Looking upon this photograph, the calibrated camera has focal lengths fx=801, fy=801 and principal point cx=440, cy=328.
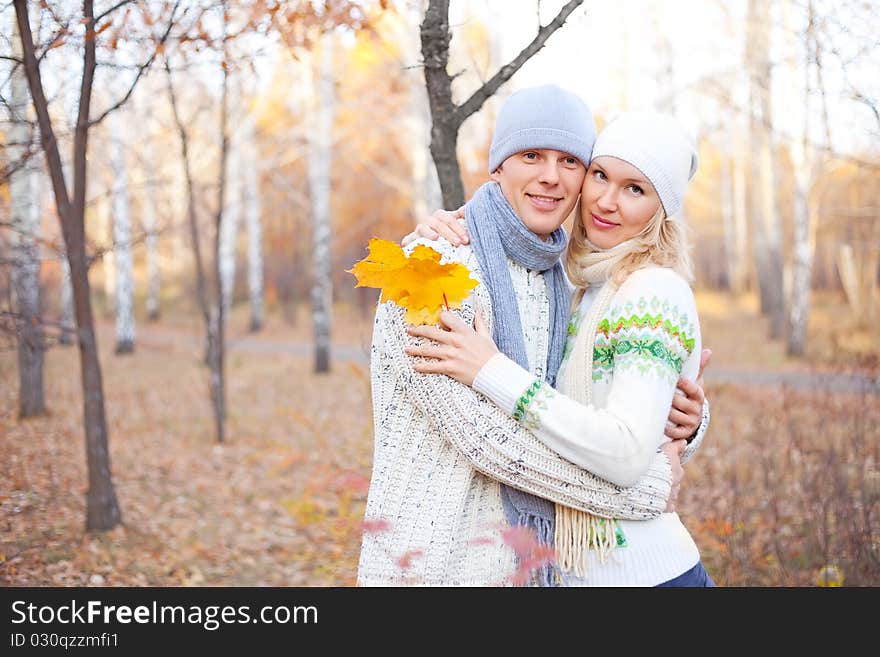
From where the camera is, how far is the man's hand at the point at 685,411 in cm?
220

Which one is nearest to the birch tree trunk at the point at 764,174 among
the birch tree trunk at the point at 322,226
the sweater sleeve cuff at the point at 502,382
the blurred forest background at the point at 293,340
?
the blurred forest background at the point at 293,340

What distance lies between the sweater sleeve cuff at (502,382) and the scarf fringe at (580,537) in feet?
1.16

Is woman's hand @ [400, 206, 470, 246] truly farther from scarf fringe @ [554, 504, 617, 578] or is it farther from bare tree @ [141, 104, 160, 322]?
bare tree @ [141, 104, 160, 322]

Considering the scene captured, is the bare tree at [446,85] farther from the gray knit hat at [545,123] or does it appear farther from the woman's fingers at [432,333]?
the woman's fingers at [432,333]

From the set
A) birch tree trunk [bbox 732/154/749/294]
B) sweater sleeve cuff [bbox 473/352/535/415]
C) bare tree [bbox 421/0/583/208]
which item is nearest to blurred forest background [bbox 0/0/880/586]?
bare tree [bbox 421/0/583/208]

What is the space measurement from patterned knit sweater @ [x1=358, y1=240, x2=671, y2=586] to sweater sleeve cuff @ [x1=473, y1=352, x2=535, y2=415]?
30 mm

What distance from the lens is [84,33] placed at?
359 centimetres

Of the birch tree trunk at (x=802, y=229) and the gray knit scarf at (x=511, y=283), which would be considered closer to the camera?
the gray knit scarf at (x=511, y=283)

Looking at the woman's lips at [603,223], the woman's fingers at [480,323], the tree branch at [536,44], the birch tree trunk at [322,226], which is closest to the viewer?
the woman's fingers at [480,323]

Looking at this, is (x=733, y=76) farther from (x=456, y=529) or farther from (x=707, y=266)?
(x=707, y=266)

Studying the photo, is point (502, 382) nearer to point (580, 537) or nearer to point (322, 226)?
point (580, 537)

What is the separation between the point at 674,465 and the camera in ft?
7.07

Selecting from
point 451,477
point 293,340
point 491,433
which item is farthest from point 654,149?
point 293,340

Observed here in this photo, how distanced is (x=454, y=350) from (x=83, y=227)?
351cm
